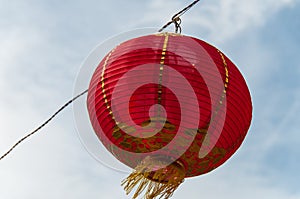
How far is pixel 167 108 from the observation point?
3.07 metres

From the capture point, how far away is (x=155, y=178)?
3.36 m

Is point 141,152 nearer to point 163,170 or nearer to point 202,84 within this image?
point 163,170

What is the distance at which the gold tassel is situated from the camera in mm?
3312

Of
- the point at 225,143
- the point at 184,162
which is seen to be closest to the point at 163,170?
the point at 184,162

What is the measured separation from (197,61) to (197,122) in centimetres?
37

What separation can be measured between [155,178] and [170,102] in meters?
0.54

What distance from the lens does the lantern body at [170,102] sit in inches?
122

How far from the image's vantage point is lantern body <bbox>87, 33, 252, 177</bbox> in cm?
309

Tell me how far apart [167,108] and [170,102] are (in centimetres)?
4

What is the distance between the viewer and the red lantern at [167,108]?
3092 millimetres

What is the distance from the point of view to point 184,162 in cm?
327

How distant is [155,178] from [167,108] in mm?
512

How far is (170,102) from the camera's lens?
3.07 metres

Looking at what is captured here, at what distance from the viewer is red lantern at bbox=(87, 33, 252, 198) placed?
10.1 ft
